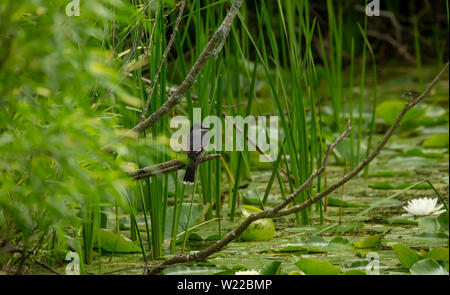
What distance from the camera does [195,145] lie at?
1.67 meters

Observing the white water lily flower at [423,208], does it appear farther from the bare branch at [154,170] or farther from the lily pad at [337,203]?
the bare branch at [154,170]

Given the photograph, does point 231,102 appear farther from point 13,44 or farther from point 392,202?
point 13,44

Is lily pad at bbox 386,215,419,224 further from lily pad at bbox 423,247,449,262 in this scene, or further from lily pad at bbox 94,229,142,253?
lily pad at bbox 94,229,142,253

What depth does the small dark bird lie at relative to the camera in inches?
66.0

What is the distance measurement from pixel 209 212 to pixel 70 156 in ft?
3.77

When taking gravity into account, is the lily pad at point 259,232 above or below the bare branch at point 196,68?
below

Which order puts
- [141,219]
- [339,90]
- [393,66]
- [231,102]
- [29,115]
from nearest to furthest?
[29,115]
[141,219]
[231,102]
[339,90]
[393,66]

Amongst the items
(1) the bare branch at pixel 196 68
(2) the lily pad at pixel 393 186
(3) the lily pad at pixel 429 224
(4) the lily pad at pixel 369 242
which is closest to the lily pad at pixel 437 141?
(2) the lily pad at pixel 393 186

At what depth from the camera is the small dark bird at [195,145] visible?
5.50ft

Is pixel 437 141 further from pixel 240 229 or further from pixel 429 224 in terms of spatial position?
pixel 240 229

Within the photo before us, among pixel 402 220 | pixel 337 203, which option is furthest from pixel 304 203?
pixel 337 203

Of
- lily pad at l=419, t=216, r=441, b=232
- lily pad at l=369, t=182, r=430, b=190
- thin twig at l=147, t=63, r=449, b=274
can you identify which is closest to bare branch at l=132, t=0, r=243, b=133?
thin twig at l=147, t=63, r=449, b=274

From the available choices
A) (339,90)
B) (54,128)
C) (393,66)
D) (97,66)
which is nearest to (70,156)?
(54,128)

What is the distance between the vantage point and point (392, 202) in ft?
7.13
